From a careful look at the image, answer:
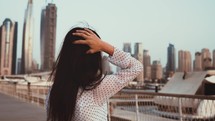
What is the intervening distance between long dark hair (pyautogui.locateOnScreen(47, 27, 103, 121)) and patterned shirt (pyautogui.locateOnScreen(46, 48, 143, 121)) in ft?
0.10

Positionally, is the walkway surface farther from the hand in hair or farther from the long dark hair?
the hand in hair

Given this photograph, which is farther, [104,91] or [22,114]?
[22,114]

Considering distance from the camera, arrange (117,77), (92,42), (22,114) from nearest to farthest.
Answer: (92,42) < (117,77) < (22,114)

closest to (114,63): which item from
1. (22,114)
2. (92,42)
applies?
(92,42)

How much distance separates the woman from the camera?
160 cm

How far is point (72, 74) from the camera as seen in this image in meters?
1.64

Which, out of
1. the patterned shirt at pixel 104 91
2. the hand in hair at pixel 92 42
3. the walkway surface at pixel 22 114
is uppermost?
the hand in hair at pixel 92 42

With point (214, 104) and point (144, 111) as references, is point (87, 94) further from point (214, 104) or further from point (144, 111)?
point (144, 111)

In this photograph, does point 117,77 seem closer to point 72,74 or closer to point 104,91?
point 104,91

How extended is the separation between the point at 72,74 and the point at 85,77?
0.07m

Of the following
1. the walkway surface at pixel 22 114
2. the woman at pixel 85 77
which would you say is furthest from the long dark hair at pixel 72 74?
the walkway surface at pixel 22 114

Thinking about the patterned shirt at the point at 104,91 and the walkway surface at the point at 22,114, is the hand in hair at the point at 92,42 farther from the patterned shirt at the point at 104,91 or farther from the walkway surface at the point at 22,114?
the walkway surface at the point at 22,114

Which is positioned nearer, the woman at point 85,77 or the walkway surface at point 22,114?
the woman at point 85,77

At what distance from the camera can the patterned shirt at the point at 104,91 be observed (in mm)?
1600
